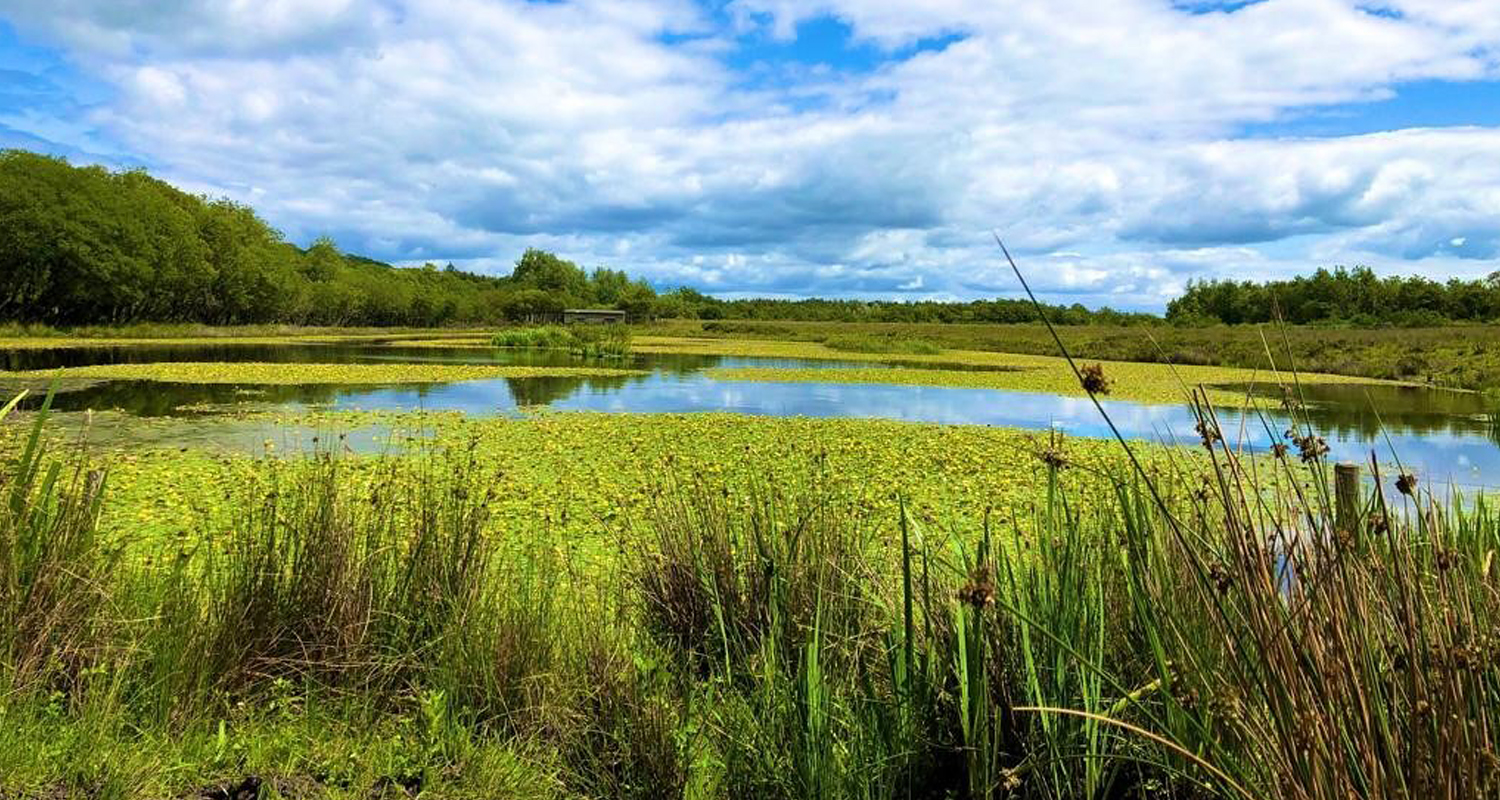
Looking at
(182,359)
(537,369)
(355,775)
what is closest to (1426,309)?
(537,369)

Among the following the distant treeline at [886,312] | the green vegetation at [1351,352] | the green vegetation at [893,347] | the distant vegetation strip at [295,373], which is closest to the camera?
the distant vegetation strip at [295,373]

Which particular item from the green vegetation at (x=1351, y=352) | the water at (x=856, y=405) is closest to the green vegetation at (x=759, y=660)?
the water at (x=856, y=405)

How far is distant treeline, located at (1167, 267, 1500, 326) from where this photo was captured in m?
50.3

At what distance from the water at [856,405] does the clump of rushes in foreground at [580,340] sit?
10858 millimetres

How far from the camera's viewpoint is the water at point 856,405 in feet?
42.3

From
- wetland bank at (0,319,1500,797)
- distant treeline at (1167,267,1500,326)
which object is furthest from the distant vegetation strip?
distant treeline at (1167,267,1500,326)

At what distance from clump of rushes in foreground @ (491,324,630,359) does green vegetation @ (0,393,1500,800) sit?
102ft

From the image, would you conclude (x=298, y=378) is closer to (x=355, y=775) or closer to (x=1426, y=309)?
(x=355, y=775)

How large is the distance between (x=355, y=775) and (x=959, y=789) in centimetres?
174

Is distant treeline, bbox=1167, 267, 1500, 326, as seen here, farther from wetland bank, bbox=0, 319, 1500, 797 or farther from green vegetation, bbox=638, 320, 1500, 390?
wetland bank, bbox=0, 319, 1500, 797

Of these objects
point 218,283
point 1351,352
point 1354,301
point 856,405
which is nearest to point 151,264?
point 218,283

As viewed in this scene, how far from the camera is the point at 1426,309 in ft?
176

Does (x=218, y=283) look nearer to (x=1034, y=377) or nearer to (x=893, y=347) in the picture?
(x=893, y=347)

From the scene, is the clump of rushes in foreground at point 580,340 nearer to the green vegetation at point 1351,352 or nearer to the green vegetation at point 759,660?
the green vegetation at point 1351,352
